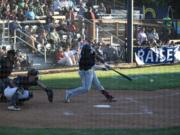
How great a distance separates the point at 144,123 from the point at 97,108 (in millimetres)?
2075

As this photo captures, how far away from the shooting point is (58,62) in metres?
22.8

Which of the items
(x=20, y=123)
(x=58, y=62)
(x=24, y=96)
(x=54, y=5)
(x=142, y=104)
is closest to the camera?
(x=20, y=123)

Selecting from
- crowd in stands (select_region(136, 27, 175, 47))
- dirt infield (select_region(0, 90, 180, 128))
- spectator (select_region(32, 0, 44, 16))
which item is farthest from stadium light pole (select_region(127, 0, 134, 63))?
dirt infield (select_region(0, 90, 180, 128))

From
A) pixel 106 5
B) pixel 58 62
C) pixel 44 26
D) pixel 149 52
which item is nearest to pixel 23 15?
pixel 44 26

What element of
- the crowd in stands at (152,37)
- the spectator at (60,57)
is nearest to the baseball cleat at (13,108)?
the spectator at (60,57)

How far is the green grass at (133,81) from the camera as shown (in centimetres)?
1705

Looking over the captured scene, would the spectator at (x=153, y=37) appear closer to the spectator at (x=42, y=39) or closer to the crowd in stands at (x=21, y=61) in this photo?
the spectator at (x=42, y=39)

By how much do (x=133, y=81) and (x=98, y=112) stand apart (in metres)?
6.10

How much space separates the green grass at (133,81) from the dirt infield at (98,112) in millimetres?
1663

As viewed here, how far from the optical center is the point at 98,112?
40.7ft

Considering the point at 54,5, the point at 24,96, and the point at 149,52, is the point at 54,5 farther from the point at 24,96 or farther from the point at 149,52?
the point at 24,96

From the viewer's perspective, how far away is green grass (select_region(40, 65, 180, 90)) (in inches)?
671

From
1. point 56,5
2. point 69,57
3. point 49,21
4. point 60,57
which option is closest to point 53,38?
point 49,21

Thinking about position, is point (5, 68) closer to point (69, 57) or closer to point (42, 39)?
point (69, 57)
